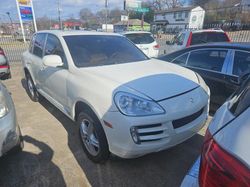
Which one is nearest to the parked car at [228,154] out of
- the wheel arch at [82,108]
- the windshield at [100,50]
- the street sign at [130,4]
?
the wheel arch at [82,108]

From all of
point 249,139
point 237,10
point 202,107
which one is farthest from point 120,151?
point 237,10

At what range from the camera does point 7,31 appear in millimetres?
41344

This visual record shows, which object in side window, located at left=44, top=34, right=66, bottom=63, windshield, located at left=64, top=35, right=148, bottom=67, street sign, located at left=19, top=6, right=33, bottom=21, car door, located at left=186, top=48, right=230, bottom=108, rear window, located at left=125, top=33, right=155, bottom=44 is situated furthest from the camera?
street sign, located at left=19, top=6, right=33, bottom=21

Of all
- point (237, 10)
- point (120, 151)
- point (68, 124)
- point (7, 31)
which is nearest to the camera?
point (120, 151)

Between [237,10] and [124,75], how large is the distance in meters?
61.3

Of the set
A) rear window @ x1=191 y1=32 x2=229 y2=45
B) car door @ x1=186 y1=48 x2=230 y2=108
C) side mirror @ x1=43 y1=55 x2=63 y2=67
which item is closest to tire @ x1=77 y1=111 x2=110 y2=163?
side mirror @ x1=43 y1=55 x2=63 y2=67

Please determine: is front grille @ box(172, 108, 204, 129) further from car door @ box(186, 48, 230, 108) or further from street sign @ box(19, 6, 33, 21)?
street sign @ box(19, 6, 33, 21)

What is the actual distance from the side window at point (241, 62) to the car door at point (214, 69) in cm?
16

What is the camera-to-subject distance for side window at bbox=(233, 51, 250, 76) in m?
3.64

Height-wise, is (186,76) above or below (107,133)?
above

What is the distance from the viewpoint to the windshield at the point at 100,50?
10.9 feet

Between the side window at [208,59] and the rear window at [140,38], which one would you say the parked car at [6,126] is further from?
the rear window at [140,38]

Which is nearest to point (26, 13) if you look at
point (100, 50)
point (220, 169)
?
point (100, 50)

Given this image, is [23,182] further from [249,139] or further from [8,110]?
[249,139]
